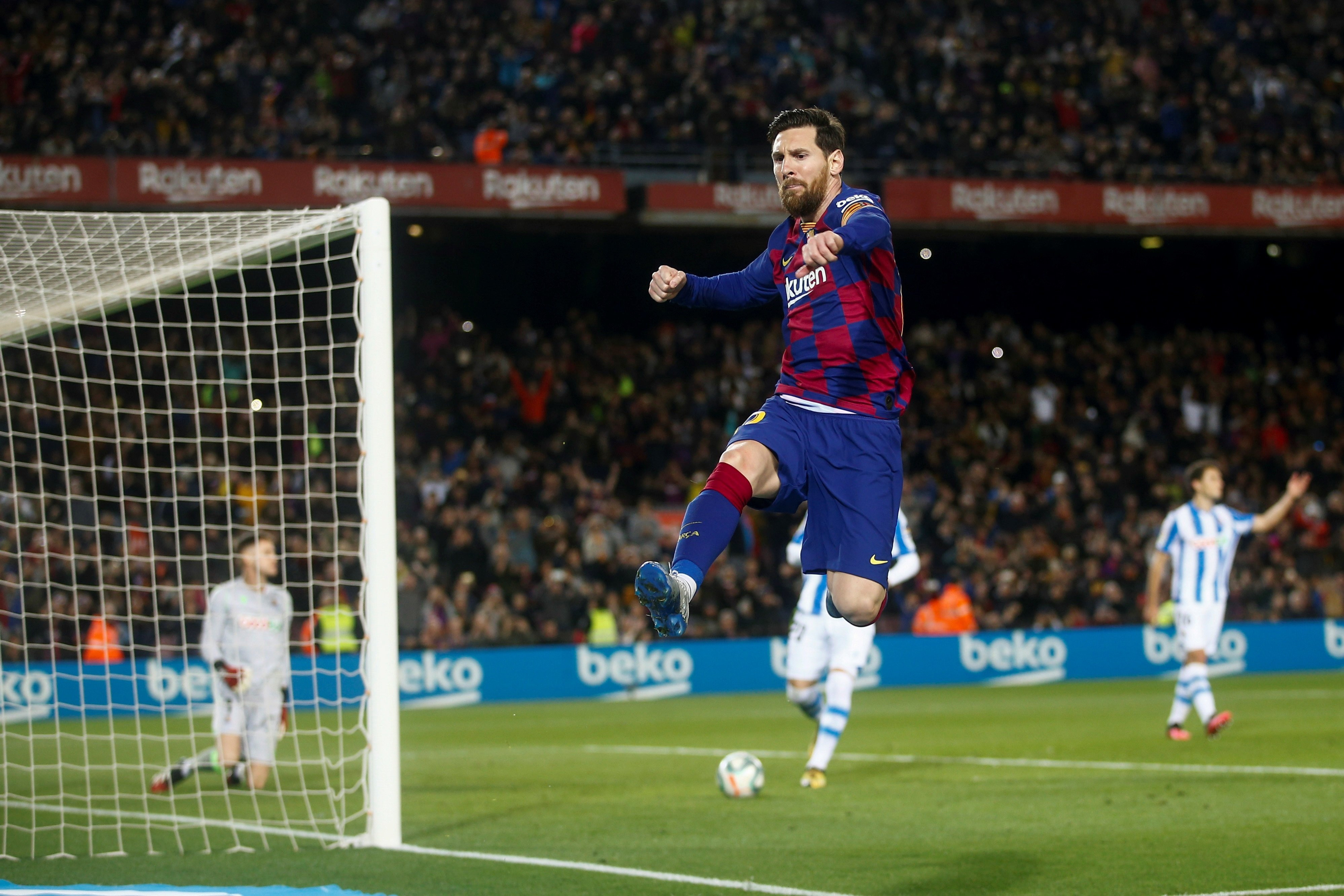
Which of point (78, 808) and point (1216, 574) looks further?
point (1216, 574)

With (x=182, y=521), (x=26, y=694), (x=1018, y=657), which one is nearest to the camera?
(x=26, y=694)

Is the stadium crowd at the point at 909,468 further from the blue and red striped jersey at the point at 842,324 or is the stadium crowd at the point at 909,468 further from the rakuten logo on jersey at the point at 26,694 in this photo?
the blue and red striped jersey at the point at 842,324

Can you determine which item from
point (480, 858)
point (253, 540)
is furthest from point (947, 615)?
point (480, 858)

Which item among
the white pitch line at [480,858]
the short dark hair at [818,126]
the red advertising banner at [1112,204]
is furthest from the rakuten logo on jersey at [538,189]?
the short dark hair at [818,126]

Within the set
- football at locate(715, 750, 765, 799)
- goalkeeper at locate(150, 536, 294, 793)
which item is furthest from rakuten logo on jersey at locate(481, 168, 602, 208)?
football at locate(715, 750, 765, 799)

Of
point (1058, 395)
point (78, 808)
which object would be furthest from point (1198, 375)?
point (78, 808)

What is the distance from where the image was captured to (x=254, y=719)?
1041 cm

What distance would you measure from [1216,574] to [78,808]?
9087mm

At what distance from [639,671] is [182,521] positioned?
6.14 metres

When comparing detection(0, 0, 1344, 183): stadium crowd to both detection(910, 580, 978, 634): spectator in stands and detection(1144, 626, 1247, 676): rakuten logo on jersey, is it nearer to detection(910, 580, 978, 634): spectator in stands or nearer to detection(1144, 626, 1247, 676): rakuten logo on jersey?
detection(910, 580, 978, 634): spectator in stands

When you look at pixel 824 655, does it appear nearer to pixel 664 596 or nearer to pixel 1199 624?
pixel 1199 624

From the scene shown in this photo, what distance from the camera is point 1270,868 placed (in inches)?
280

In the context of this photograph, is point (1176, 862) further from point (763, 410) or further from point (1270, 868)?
point (763, 410)

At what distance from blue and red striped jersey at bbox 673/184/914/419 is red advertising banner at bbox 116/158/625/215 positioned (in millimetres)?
16087
